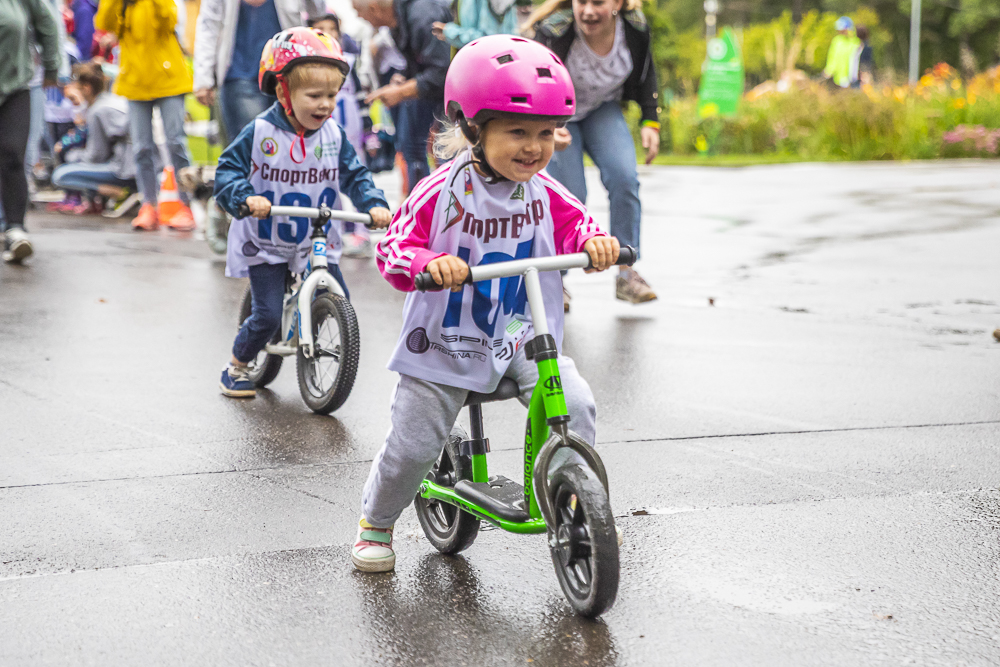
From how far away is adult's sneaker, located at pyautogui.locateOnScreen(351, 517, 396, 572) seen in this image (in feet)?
11.1

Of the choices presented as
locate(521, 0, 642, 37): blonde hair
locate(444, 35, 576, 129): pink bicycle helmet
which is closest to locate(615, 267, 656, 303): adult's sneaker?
locate(521, 0, 642, 37): blonde hair

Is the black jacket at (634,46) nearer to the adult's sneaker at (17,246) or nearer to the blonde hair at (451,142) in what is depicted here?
the blonde hair at (451,142)

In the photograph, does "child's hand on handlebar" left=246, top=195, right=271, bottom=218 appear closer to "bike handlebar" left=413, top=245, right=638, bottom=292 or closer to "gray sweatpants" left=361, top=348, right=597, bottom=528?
"gray sweatpants" left=361, top=348, right=597, bottom=528

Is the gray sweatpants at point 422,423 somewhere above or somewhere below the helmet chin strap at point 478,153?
below

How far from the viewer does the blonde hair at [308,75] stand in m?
5.33

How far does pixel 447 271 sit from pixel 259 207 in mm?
2359

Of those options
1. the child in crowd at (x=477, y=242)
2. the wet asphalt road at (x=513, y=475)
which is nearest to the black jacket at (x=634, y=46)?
the wet asphalt road at (x=513, y=475)

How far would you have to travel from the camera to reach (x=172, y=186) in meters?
12.1

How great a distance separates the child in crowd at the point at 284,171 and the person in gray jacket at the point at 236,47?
2.63 m

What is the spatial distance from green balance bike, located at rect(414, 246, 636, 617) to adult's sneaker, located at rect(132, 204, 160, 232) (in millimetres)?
9236

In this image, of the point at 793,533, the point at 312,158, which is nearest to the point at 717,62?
the point at 312,158

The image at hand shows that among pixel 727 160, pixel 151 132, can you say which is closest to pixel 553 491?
pixel 151 132

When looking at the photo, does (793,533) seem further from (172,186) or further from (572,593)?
(172,186)

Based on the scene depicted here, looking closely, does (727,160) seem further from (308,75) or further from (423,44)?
(308,75)
